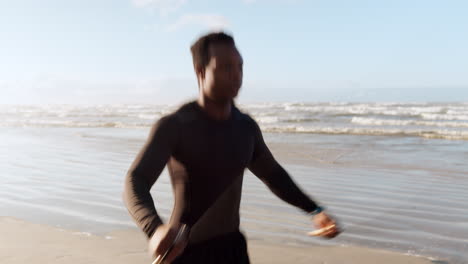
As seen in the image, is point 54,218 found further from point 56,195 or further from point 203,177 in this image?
point 203,177

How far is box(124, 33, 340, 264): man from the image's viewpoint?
1.55 metres

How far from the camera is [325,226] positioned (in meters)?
2.06

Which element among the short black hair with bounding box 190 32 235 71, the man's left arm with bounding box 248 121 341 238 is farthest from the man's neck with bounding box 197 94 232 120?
the man's left arm with bounding box 248 121 341 238

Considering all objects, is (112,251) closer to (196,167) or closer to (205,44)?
(196,167)

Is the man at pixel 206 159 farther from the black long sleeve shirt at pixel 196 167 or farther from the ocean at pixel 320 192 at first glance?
the ocean at pixel 320 192

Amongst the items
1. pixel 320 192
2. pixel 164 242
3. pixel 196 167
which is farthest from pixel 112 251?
pixel 320 192

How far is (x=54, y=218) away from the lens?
5.76 m

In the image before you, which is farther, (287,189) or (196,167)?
(287,189)

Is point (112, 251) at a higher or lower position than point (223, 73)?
lower

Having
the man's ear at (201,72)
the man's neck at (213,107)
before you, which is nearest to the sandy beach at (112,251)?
the man's neck at (213,107)

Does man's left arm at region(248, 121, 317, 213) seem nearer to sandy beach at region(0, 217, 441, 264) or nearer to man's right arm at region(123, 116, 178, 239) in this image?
man's right arm at region(123, 116, 178, 239)

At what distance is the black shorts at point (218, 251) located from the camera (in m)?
1.71

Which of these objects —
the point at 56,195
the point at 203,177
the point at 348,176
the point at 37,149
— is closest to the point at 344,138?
the point at 348,176

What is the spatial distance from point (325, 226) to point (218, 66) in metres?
0.93
